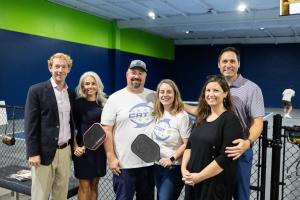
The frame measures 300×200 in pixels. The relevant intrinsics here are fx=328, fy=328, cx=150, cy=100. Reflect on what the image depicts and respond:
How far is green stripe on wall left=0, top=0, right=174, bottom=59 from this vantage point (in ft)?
36.5

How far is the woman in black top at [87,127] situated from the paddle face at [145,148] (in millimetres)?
553

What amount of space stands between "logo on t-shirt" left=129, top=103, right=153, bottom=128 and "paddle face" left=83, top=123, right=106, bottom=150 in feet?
0.87

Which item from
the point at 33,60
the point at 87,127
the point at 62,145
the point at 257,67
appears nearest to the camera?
the point at 62,145

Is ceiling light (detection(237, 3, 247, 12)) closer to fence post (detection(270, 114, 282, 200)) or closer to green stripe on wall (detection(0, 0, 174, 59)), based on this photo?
green stripe on wall (detection(0, 0, 174, 59))

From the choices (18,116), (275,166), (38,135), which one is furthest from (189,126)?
(18,116)

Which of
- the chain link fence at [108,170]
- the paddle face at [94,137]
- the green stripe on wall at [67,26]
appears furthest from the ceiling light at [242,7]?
the paddle face at [94,137]

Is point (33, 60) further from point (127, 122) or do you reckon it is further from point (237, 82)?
point (237, 82)

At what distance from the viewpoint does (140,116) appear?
8.53 ft

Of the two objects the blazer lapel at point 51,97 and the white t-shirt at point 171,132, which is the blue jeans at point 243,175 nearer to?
the white t-shirt at point 171,132

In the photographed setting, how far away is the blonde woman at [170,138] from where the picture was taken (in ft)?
8.04

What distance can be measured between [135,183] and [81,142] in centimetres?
65

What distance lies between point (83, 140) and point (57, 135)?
0.72ft

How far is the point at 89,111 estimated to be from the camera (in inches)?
114

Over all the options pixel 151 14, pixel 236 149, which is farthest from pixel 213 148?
pixel 151 14
